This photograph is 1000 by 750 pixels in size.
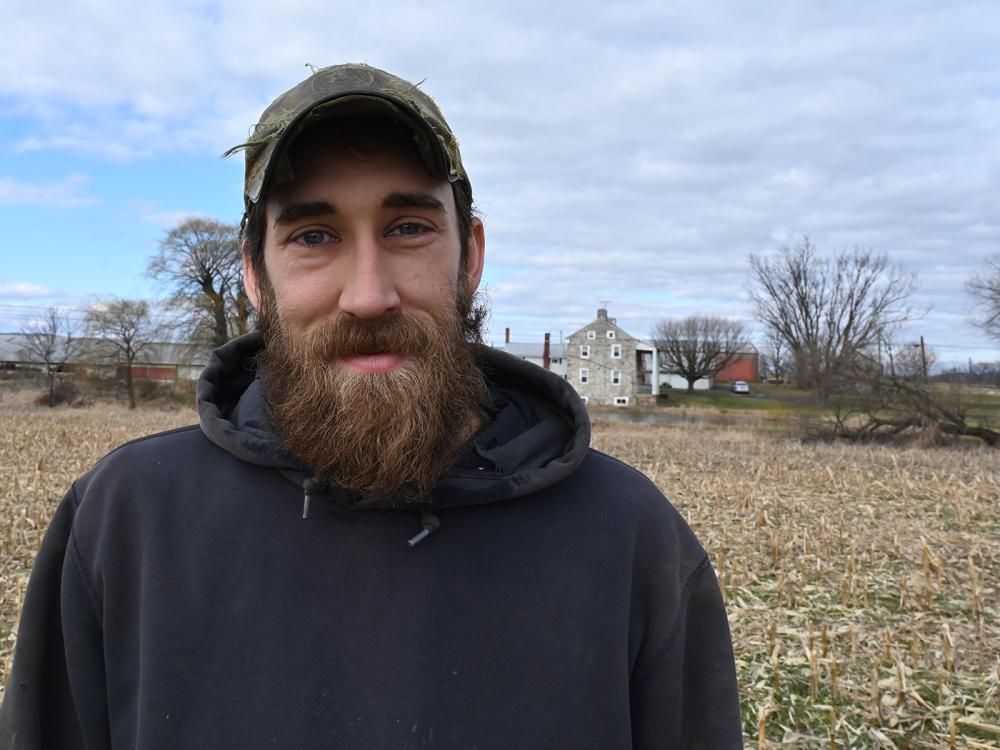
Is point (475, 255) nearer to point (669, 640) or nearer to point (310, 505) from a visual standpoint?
point (310, 505)

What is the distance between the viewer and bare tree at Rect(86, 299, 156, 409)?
45.9 m

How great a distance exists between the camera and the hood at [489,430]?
1.75m

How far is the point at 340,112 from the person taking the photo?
173 centimetres

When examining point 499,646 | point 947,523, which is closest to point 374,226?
point 499,646

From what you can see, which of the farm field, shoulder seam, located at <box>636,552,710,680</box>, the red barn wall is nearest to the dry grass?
the farm field

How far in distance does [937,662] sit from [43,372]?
57269 millimetres

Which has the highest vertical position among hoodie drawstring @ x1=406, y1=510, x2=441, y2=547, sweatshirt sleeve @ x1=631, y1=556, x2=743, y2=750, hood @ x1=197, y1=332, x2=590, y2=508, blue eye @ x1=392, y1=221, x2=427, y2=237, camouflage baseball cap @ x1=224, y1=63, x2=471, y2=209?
camouflage baseball cap @ x1=224, y1=63, x2=471, y2=209

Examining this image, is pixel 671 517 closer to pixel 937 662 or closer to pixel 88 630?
pixel 88 630

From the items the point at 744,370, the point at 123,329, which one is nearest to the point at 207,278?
the point at 123,329

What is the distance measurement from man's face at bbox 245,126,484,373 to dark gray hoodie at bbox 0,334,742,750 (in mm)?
361

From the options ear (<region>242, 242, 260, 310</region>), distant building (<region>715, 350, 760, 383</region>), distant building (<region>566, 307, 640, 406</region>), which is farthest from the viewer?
distant building (<region>715, 350, 760, 383</region>)

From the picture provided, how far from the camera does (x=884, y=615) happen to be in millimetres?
6812

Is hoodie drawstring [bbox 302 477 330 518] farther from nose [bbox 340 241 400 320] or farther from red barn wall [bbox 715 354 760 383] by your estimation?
red barn wall [bbox 715 354 760 383]

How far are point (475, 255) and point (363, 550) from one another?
3.11ft
